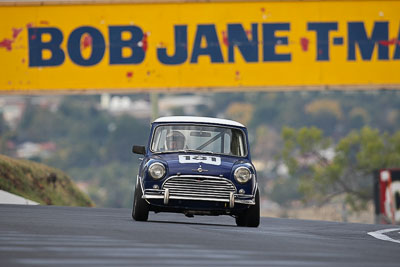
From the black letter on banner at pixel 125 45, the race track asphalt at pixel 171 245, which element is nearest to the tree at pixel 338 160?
the black letter on banner at pixel 125 45

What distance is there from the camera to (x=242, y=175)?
1527 centimetres

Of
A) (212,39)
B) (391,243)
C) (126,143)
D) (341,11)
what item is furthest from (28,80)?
(126,143)

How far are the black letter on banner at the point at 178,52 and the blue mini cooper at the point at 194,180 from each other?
12.7 meters

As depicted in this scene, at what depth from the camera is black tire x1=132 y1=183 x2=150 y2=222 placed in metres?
15.3

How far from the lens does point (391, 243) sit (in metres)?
13.6

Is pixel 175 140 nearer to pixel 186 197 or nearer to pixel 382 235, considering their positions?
pixel 186 197

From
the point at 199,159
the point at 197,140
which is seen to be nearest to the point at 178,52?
the point at 197,140

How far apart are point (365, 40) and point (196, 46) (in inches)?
183

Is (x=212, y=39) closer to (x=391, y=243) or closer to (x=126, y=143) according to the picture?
(x=391, y=243)

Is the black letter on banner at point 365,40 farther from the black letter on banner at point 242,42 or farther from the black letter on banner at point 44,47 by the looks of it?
the black letter on banner at point 44,47

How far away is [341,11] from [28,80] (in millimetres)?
8813

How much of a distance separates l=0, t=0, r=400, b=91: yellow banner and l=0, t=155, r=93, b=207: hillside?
2.54 m

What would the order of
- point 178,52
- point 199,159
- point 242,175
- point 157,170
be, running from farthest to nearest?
point 178,52
point 199,159
point 242,175
point 157,170

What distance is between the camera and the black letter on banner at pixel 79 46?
95.0 ft
